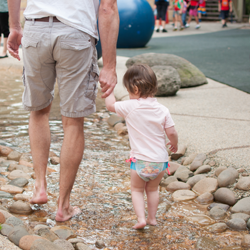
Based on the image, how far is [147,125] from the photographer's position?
219 cm

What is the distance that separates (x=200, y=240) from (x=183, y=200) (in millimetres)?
593

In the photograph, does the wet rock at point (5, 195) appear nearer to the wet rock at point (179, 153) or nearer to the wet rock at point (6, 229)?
the wet rock at point (6, 229)

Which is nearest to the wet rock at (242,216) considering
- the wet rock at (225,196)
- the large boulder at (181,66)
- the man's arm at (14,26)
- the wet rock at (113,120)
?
the wet rock at (225,196)

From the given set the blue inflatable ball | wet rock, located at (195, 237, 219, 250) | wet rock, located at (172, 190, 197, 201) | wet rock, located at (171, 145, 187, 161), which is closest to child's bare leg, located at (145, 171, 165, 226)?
wet rock, located at (195, 237, 219, 250)

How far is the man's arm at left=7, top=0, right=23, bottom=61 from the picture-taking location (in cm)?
233

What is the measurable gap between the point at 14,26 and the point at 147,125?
1.14m

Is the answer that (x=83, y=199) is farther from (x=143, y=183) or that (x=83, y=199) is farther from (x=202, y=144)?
(x=202, y=144)

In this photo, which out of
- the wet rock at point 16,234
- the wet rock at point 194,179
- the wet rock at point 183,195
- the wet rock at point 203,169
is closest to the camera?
the wet rock at point 16,234

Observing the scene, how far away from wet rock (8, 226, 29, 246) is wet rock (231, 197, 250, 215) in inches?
54.8

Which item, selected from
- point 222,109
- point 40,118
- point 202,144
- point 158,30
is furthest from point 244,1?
point 40,118

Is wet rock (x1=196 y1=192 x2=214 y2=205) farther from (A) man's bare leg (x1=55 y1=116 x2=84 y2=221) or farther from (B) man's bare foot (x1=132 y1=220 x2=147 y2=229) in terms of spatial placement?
(A) man's bare leg (x1=55 y1=116 x2=84 y2=221)

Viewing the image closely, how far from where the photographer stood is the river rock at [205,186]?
2766 mm

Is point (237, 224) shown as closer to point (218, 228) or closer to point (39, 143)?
point (218, 228)

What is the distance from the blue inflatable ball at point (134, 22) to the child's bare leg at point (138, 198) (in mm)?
8680
